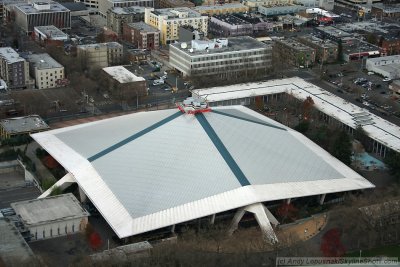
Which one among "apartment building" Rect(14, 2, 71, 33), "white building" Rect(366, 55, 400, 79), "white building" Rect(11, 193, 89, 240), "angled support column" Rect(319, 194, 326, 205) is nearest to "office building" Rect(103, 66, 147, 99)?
"apartment building" Rect(14, 2, 71, 33)

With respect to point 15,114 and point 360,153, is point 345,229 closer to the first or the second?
point 360,153

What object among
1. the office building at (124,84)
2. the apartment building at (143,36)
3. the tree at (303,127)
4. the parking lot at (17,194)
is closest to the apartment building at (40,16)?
the apartment building at (143,36)

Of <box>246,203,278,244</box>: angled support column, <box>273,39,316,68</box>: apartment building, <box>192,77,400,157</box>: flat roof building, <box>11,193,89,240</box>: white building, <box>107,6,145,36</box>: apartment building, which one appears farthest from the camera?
<box>107,6,145,36</box>: apartment building

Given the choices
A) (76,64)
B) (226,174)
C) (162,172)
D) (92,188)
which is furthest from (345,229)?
(76,64)

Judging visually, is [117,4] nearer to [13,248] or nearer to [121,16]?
[121,16]

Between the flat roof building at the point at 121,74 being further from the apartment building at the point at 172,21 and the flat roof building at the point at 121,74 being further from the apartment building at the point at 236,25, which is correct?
the apartment building at the point at 236,25

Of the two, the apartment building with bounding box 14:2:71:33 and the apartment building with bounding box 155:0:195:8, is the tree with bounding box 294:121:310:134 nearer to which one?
the apartment building with bounding box 14:2:71:33

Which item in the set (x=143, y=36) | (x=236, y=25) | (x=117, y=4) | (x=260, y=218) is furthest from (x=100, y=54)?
(x=260, y=218)
